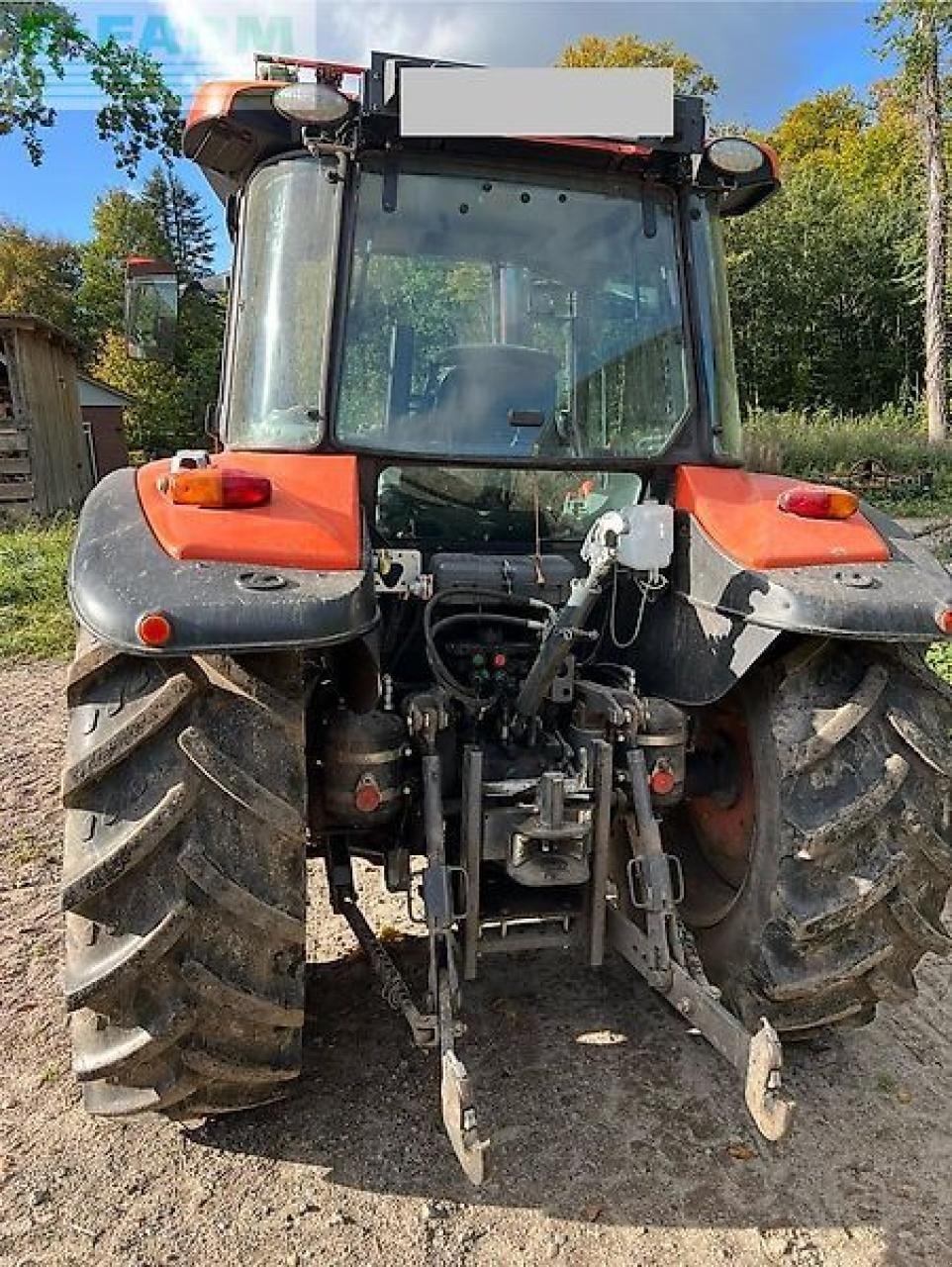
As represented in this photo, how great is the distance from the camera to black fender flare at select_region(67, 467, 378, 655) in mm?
2127

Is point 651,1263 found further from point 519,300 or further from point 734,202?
point 734,202

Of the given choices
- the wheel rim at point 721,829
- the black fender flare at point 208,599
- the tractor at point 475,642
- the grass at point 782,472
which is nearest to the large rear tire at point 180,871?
the tractor at point 475,642

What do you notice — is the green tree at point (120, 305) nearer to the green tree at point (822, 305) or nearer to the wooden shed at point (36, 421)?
the wooden shed at point (36, 421)

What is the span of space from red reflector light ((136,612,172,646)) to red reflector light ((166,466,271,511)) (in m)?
0.42

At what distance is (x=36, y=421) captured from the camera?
17.9m

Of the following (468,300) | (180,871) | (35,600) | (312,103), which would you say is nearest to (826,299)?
(35,600)

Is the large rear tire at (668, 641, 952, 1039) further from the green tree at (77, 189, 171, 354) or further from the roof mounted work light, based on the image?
the green tree at (77, 189, 171, 354)

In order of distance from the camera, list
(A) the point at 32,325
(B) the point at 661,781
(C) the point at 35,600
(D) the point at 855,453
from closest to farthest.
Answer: (B) the point at 661,781
(C) the point at 35,600
(A) the point at 32,325
(D) the point at 855,453

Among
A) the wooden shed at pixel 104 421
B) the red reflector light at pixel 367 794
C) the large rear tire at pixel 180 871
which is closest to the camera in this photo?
the large rear tire at pixel 180 871

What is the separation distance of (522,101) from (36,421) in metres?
17.2

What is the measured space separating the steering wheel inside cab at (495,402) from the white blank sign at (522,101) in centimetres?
58

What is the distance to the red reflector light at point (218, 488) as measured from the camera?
239 cm

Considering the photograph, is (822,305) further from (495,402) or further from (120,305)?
(495,402)

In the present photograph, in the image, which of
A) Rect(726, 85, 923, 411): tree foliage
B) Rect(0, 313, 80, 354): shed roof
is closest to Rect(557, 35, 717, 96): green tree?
Rect(726, 85, 923, 411): tree foliage
